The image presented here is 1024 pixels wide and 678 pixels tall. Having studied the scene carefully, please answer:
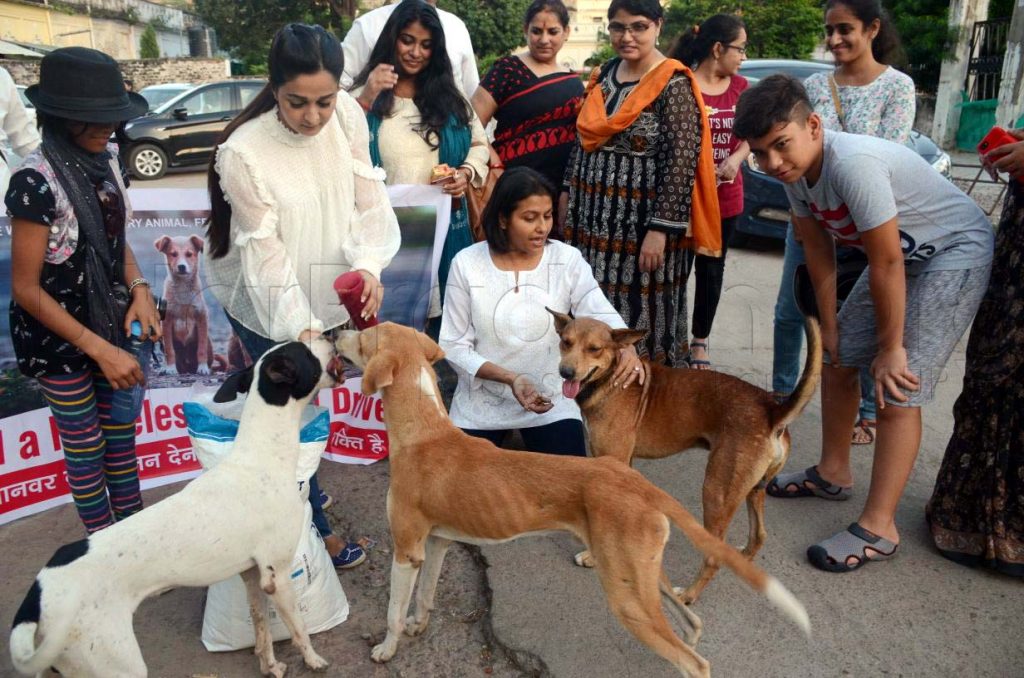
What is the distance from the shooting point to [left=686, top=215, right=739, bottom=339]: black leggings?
4.70 m

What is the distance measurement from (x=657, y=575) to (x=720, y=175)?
3.12 meters

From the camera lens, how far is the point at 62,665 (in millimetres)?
2121

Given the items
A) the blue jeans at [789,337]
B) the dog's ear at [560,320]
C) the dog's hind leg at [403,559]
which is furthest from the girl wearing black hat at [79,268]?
the blue jeans at [789,337]

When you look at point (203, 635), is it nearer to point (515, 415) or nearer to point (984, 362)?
point (515, 415)

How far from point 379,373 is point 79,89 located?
4.52ft

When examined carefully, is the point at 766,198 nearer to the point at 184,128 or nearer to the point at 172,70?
the point at 184,128

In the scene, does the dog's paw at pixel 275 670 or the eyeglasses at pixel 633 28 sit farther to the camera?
the eyeglasses at pixel 633 28

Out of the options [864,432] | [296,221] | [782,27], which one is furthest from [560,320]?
[782,27]

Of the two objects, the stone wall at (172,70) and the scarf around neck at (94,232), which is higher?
the stone wall at (172,70)

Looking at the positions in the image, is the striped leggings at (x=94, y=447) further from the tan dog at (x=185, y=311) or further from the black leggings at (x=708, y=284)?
the black leggings at (x=708, y=284)

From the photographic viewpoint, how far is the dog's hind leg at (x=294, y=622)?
2529 mm

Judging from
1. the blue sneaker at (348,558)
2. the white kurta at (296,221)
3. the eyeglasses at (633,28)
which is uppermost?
the eyeglasses at (633,28)

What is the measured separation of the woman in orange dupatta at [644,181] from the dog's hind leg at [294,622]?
2.27m

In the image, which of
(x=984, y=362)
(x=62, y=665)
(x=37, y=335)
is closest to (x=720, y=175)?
(x=984, y=362)
